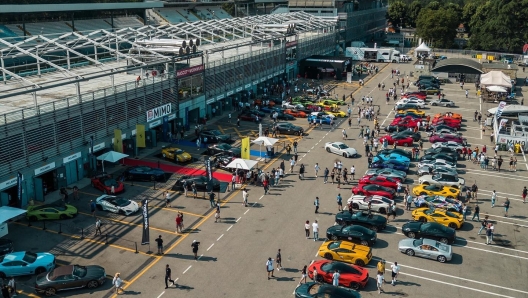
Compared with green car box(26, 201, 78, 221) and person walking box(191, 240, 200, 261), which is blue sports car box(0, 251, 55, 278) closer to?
green car box(26, 201, 78, 221)

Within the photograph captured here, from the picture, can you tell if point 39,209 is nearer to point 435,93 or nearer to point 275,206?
point 275,206

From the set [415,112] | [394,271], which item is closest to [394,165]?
[394,271]

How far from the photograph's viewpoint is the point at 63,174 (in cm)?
3462

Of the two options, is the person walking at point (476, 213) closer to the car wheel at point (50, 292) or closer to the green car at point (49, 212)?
the car wheel at point (50, 292)

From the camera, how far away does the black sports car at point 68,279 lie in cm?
2228

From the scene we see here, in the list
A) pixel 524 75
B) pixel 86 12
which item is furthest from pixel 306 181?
pixel 524 75

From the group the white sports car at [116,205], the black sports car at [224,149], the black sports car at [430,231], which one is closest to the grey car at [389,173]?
the black sports car at [430,231]

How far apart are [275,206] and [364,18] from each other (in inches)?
3716

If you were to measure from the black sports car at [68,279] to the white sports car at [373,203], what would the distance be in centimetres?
1553

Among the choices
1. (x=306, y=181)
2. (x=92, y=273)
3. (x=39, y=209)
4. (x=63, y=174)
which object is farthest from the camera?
(x=306, y=181)

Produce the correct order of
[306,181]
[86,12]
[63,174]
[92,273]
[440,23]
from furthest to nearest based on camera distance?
[440,23], [86,12], [306,181], [63,174], [92,273]

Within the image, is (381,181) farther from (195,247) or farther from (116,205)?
(116,205)

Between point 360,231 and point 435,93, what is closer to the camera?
point 360,231

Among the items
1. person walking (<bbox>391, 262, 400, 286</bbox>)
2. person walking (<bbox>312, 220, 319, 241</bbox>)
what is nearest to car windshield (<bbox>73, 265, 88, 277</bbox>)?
person walking (<bbox>312, 220, 319, 241</bbox>)
